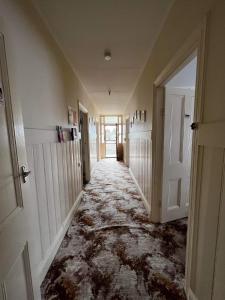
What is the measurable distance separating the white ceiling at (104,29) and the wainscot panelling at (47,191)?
1094mm

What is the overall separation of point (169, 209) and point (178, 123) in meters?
1.19

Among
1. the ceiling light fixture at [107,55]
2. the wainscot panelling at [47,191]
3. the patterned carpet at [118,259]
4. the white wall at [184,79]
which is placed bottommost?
the patterned carpet at [118,259]

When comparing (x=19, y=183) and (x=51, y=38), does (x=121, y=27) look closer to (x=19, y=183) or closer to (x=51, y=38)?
(x=51, y=38)

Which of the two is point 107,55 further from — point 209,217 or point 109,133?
point 109,133

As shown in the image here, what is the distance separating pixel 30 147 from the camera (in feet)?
3.96

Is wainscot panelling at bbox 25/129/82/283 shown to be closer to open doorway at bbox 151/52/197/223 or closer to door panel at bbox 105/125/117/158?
open doorway at bbox 151/52/197/223

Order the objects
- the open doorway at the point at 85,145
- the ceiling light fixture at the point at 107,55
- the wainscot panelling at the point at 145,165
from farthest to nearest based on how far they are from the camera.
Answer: the open doorway at the point at 85,145 < the wainscot panelling at the point at 145,165 < the ceiling light fixture at the point at 107,55

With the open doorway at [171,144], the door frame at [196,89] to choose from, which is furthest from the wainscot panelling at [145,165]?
the door frame at [196,89]

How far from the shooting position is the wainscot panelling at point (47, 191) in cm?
126

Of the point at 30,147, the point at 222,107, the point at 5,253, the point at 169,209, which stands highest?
the point at 222,107

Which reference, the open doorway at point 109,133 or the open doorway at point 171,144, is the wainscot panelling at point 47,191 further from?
the open doorway at point 109,133

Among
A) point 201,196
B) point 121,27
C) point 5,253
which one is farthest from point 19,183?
point 121,27

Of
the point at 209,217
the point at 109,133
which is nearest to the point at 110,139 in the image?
the point at 109,133

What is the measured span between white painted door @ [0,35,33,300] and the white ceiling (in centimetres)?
98
